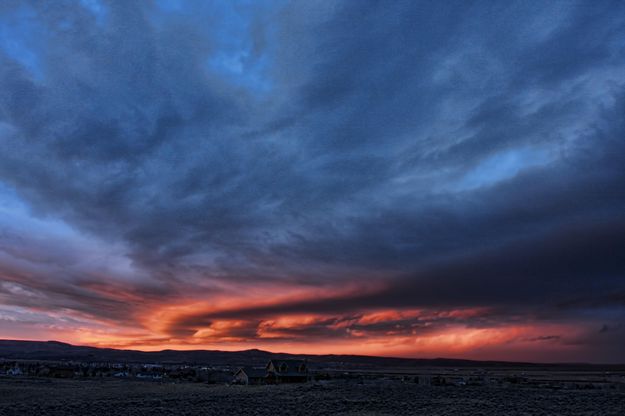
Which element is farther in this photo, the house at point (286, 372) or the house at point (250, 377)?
the house at point (286, 372)

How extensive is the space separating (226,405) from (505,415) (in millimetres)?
21183

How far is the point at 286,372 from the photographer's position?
78.5 metres

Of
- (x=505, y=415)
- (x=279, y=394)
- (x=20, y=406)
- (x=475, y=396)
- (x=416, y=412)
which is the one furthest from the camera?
(x=279, y=394)

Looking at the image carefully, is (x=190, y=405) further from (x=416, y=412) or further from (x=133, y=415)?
(x=416, y=412)

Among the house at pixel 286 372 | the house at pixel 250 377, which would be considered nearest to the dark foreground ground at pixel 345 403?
the house at pixel 250 377

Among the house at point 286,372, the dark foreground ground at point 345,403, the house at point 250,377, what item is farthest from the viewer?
the house at point 286,372

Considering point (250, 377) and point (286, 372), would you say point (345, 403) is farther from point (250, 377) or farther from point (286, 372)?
point (286, 372)

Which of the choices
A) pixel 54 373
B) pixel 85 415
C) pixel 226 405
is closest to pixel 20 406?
pixel 85 415

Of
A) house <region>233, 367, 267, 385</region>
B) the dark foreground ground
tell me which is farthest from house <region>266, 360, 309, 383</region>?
the dark foreground ground

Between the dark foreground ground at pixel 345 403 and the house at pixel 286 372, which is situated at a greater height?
the house at pixel 286 372

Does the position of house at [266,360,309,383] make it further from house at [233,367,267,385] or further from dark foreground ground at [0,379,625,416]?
dark foreground ground at [0,379,625,416]

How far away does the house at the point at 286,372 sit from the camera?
249 ft

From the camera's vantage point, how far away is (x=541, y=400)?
138 ft

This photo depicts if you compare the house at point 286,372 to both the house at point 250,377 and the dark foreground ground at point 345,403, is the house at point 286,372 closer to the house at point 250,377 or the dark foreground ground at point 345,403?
the house at point 250,377
